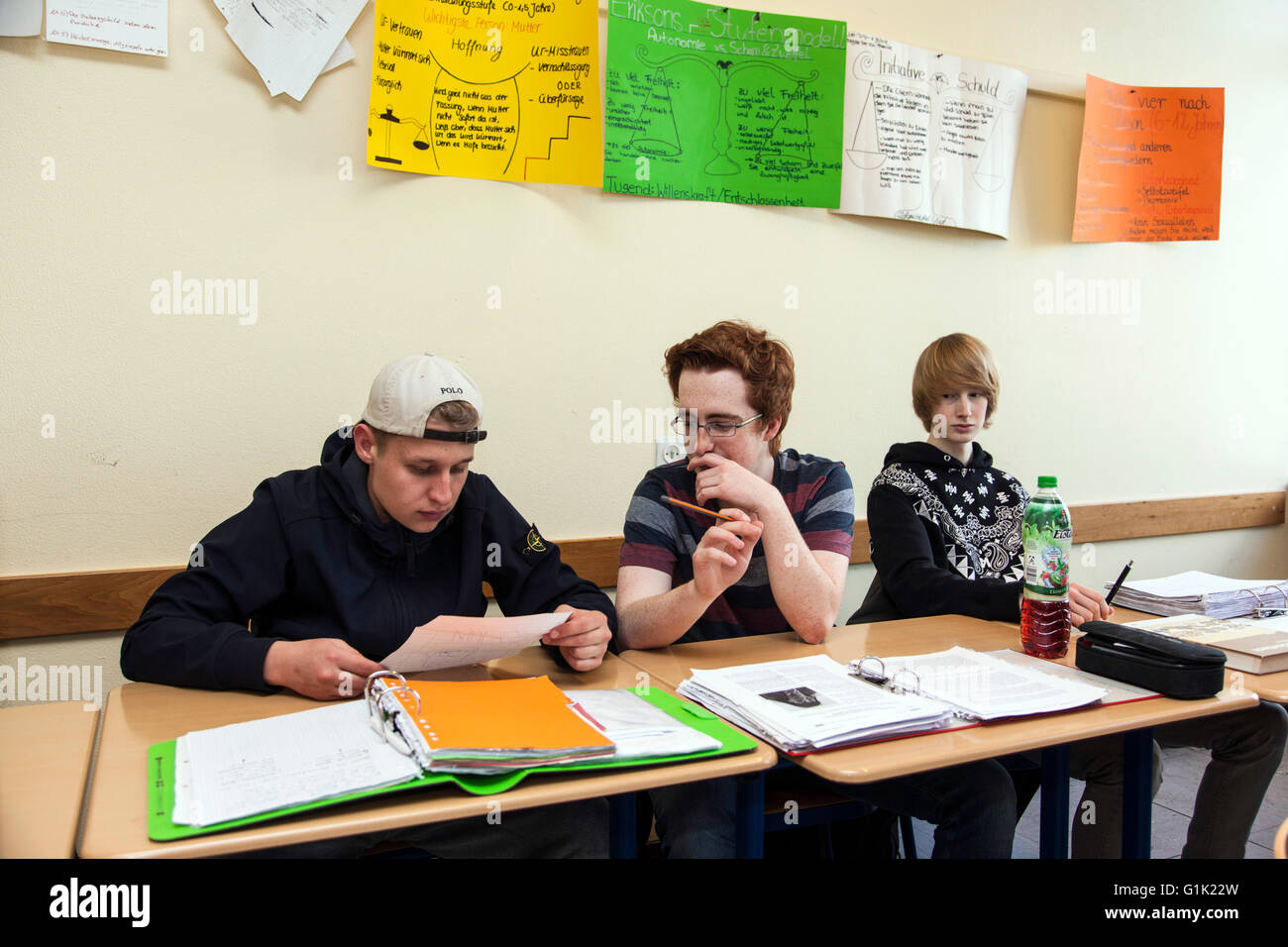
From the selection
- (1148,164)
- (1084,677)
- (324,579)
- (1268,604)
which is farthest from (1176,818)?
(324,579)

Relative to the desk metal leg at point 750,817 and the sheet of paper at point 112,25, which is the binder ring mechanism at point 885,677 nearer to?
the desk metal leg at point 750,817

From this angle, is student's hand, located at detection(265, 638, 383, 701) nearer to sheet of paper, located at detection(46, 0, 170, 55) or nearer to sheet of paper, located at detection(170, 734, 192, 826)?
sheet of paper, located at detection(170, 734, 192, 826)

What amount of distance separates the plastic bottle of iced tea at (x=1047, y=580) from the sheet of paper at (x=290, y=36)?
1707 millimetres

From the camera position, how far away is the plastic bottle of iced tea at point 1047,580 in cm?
157

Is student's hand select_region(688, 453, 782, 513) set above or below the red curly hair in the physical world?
below

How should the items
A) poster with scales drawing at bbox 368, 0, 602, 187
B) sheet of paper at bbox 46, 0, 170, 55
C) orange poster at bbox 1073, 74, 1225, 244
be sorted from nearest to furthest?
sheet of paper at bbox 46, 0, 170, 55 → poster with scales drawing at bbox 368, 0, 602, 187 → orange poster at bbox 1073, 74, 1225, 244

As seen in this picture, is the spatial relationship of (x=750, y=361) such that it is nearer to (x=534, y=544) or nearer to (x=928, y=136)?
(x=534, y=544)

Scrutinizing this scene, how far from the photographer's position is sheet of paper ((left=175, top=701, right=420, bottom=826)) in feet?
3.04

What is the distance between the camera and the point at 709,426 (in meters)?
1.75

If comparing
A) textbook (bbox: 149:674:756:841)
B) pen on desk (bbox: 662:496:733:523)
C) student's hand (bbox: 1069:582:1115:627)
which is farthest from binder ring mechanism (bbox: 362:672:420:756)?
student's hand (bbox: 1069:582:1115:627)

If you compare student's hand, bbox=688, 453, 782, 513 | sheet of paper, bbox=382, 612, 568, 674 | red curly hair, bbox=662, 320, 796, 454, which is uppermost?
red curly hair, bbox=662, 320, 796, 454

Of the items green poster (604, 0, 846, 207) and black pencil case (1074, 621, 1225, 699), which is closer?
black pencil case (1074, 621, 1225, 699)

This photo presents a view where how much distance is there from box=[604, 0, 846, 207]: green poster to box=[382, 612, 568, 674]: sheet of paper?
1.37 m

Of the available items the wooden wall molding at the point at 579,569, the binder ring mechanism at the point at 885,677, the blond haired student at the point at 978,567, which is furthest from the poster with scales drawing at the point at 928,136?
the binder ring mechanism at the point at 885,677
